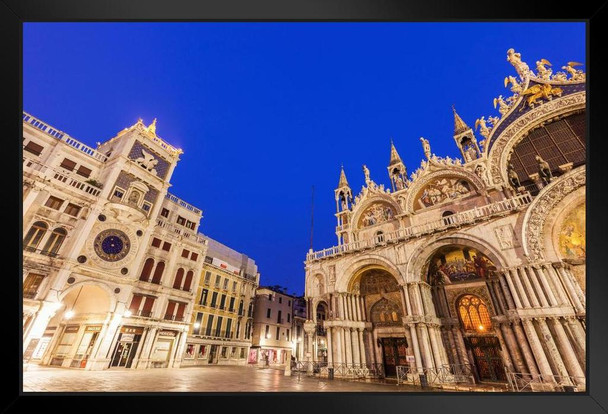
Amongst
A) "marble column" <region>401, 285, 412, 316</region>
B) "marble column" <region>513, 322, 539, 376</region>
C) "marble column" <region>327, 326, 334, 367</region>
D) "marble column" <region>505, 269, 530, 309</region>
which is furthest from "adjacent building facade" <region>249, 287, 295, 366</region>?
"marble column" <region>505, 269, 530, 309</region>

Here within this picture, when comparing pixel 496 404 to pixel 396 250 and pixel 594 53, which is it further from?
pixel 396 250

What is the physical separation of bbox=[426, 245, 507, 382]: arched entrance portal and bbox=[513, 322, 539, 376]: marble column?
7.26 feet

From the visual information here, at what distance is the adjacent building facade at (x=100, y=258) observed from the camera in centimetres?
1828

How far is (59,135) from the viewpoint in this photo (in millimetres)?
21547

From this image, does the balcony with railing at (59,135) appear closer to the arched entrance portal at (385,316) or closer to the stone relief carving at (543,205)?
the arched entrance portal at (385,316)

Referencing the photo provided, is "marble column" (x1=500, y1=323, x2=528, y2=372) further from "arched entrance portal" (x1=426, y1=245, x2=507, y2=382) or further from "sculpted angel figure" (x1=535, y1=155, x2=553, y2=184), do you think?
"sculpted angel figure" (x1=535, y1=155, x2=553, y2=184)

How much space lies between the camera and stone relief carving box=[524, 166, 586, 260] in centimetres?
1187

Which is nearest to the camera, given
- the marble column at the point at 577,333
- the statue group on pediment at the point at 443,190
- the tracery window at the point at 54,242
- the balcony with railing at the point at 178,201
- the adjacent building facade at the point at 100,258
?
the marble column at the point at 577,333

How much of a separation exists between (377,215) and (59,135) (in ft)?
85.3

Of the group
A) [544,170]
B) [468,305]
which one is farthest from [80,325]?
[544,170]

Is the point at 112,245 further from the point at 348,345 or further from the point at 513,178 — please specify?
the point at 513,178

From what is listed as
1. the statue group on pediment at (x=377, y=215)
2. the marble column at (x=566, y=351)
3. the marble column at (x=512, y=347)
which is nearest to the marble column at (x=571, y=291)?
the marble column at (x=566, y=351)

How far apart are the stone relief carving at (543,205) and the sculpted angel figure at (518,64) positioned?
7.88 meters

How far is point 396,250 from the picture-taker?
16547mm
